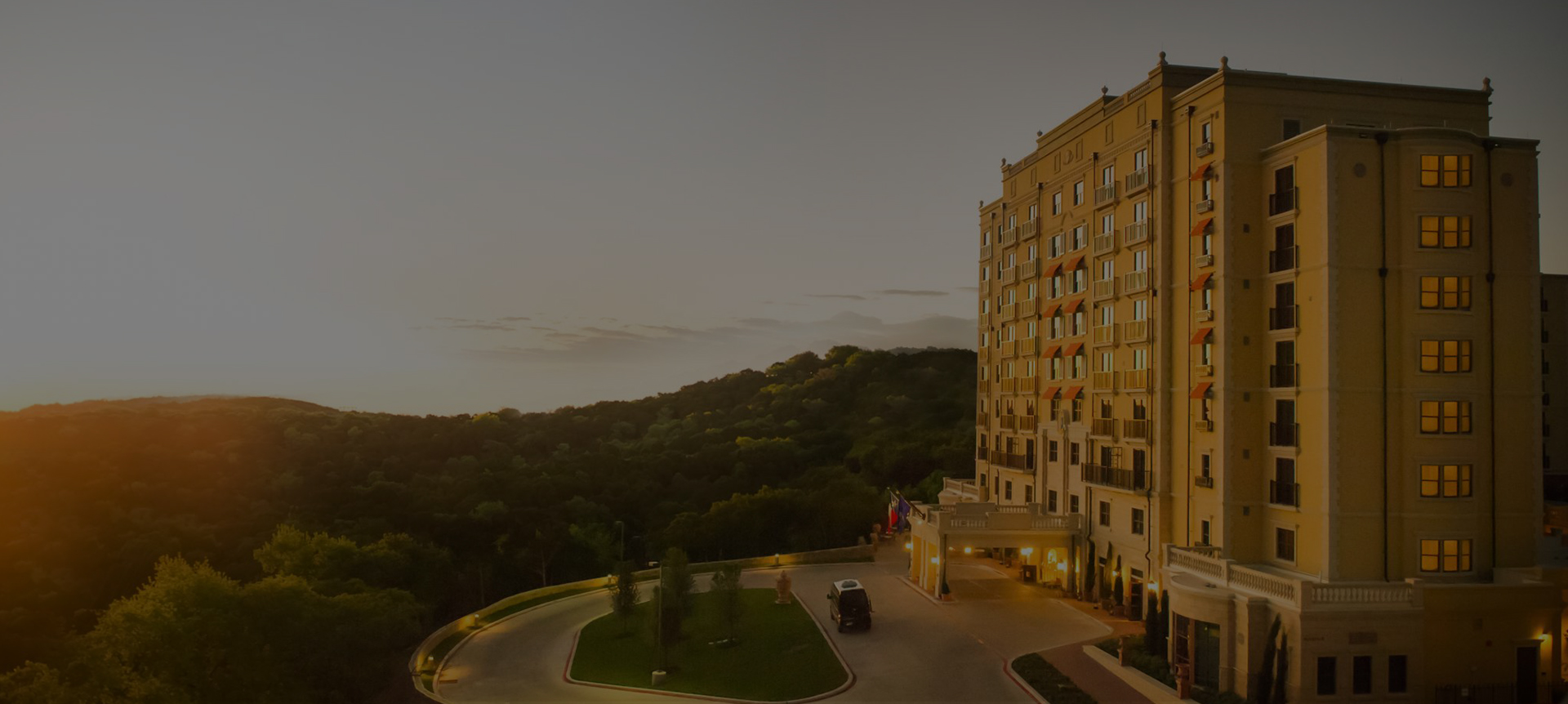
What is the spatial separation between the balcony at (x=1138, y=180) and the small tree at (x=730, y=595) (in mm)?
23092

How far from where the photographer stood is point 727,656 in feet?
120

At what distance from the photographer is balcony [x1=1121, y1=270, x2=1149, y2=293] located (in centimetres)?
3753

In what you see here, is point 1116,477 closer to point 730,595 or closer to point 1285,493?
point 1285,493

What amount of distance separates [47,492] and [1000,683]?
62974 millimetres

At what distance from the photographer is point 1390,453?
97.2 ft

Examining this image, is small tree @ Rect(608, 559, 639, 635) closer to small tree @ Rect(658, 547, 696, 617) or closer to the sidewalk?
small tree @ Rect(658, 547, 696, 617)

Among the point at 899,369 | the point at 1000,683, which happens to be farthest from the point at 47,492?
the point at 899,369

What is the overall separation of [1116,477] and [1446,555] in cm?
1234

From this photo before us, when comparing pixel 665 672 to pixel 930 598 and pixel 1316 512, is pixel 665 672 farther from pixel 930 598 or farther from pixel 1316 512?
pixel 1316 512

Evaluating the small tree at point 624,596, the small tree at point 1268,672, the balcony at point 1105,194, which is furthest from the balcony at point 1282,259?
the small tree at point 624,596

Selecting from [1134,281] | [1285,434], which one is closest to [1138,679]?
[1285,434]

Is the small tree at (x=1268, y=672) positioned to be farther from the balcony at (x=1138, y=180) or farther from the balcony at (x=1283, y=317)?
the balcony at (x=1138, y=180)

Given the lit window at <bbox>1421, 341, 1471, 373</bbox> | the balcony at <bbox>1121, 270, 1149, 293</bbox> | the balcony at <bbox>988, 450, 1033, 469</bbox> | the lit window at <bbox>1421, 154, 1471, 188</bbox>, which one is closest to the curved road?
the balcony at <bbox>988, 450, 1033, 469</bbox>

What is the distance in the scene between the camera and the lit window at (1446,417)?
29.6 m
